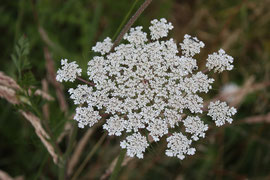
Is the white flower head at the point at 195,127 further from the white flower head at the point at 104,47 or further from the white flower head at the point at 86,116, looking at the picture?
the white flower head at the point at 104,47

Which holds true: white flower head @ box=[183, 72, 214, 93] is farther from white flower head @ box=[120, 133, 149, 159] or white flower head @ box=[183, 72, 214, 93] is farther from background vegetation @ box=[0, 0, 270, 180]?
background vegetation @ box=[0, 0, 270, 180]

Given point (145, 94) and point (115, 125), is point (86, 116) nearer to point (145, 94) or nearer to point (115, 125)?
point (115, 125)

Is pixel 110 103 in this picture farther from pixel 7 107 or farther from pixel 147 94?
pixel 7 107

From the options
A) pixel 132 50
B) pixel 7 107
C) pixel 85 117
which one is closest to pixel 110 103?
pixel 85 117

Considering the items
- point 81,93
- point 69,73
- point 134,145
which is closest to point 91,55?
point 69,73

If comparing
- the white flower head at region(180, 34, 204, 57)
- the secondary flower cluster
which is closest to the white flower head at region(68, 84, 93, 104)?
the secondary flower cluster

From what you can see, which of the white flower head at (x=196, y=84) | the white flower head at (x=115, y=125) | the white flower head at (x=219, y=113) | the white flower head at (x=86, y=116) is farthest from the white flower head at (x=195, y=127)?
the white flower head at (x=86, y=116)

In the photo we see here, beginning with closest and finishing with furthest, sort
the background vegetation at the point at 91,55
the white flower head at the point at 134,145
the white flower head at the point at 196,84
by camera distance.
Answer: the white flower head at the point at 134,145, the white flower head at the point at 196,84, the background vegetation at the point at 91,55
